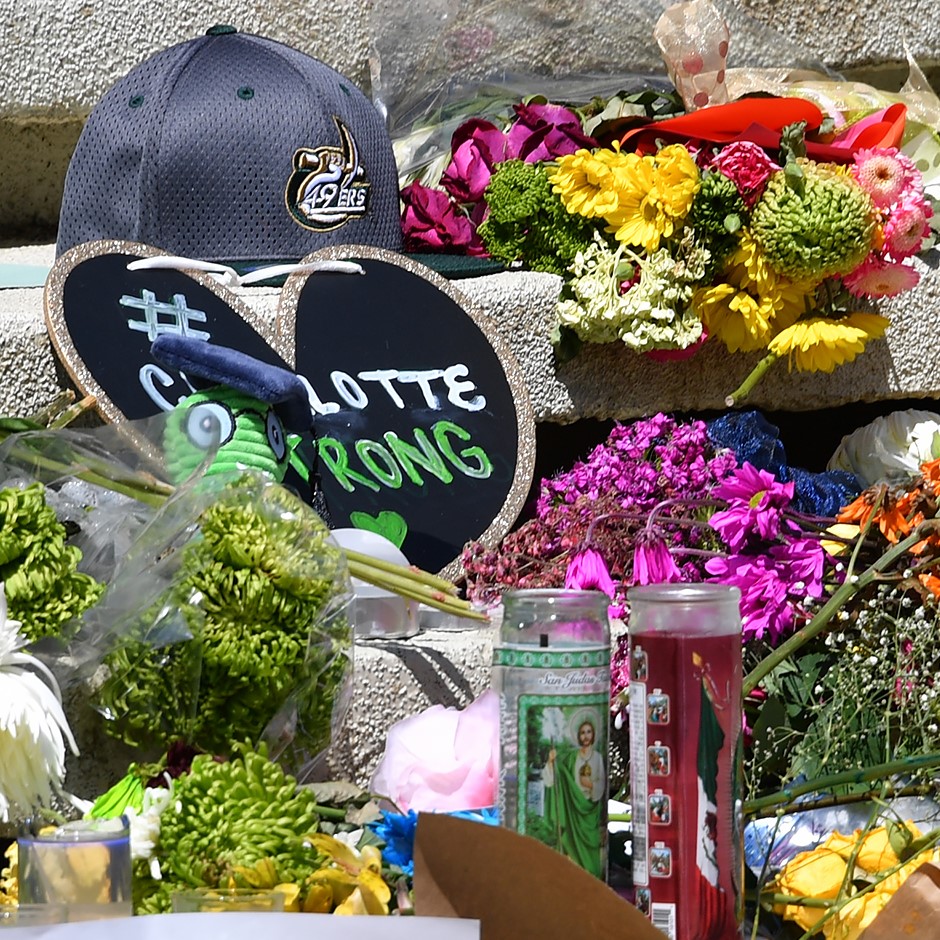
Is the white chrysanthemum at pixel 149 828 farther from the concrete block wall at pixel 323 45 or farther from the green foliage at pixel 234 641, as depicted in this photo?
the concrete block wall at pixel 323 45

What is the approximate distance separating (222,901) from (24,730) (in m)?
0.29

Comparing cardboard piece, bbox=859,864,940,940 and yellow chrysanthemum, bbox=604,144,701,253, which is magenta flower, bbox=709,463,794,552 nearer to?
yellow chrysanthemum, bbox=604,144,701,253

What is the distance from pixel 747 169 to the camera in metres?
1.88

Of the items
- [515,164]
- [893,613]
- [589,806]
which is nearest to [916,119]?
[515,164]

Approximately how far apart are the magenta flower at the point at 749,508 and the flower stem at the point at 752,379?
0.31m

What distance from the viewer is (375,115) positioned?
2.04 metres

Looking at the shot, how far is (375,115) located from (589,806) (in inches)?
48.4

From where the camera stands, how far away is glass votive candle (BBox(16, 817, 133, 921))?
98 centimetres

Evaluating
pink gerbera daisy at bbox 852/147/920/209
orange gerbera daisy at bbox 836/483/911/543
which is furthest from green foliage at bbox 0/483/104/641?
pink gerbera daisy at bbox 852/147/920/209

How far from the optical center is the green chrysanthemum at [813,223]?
1845 millimetres

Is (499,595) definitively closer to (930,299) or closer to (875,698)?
(875,698)

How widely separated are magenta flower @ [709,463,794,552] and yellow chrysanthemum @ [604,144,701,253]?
0.36 metres

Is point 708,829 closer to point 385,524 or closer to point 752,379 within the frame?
point 385,524

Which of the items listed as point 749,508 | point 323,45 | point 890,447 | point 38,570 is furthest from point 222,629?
point 323,45
